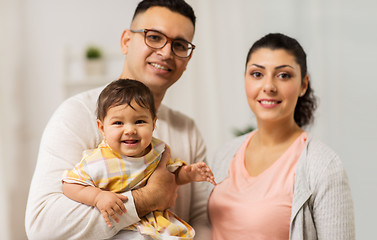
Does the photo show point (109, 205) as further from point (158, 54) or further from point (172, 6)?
point (172, 6)

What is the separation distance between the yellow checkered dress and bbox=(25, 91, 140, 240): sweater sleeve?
5cm

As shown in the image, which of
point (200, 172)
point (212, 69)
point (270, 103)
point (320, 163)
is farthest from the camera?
point (212, 69)

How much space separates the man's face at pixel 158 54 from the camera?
1729 millimetres

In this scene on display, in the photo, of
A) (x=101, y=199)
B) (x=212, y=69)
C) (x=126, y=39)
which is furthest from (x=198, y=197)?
(x=212, y=69)

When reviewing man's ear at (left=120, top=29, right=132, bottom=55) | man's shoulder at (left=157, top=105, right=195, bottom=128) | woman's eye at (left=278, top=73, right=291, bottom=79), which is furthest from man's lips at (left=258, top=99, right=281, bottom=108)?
man's ear at (left=120, top=29, right=132, bottom=55)

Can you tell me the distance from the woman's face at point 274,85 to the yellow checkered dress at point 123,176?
511mm

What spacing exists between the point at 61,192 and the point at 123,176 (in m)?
0.25

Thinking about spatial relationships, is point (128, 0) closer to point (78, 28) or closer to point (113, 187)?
point (78, 28)

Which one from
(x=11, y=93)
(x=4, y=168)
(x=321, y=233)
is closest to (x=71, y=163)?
(x=321, y=233)

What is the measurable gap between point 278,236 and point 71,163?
33.2 inches

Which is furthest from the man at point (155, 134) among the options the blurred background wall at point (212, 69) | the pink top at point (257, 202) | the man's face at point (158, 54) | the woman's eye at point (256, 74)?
the blurred background wall at point (212, 69)

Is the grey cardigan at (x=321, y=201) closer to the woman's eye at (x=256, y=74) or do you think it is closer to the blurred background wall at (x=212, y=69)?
the woman's eye at (x=256, y=74)

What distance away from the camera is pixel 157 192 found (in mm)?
1422

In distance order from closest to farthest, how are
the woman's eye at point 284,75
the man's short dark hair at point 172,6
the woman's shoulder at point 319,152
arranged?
the woman's shoulder at point 319,152
the woman's eye at point 284,75
the man's short dark hair at point 172,6
